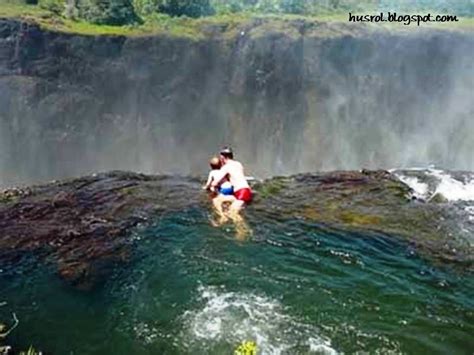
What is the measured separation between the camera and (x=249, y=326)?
27.0 ft

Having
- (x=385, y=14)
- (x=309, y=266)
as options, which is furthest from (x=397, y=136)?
(x=309, y=266)

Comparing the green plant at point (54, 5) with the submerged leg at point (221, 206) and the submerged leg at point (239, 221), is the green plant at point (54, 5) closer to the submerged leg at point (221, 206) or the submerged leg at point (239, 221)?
the submerged leg at point (221, 206)

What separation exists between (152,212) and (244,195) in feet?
7.15

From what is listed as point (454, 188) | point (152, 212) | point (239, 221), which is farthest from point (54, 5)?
point (454, 188)

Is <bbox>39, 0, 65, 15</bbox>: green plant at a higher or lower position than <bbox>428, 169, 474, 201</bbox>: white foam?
higher

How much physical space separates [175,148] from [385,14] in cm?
1178

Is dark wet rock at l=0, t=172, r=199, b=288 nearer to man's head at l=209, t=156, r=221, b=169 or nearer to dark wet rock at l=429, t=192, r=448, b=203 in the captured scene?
man's head at l=209, t=156, r=221, b=169

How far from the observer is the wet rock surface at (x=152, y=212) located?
432 inches

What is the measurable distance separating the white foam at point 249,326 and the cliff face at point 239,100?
13902 millimetres

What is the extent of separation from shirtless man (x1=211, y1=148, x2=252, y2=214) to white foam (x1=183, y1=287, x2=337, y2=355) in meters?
4.41

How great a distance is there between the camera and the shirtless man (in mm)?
13703

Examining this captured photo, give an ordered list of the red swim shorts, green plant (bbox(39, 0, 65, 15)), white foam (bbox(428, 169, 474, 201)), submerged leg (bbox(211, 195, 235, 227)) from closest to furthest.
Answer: submerged leg (bbox(211, 195, 235, 227))
the red swim shorts
white foam (bbox(428, 169, 474, 201))
green plant (bbox(39, 0, 65, 15))

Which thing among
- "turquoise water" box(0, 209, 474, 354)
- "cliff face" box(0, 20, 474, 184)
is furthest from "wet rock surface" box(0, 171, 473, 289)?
"cliff face" box(0, 20, 474, 184)

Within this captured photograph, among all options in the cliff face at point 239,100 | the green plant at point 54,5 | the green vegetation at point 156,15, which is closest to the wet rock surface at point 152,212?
the cliff face at point 239,100
